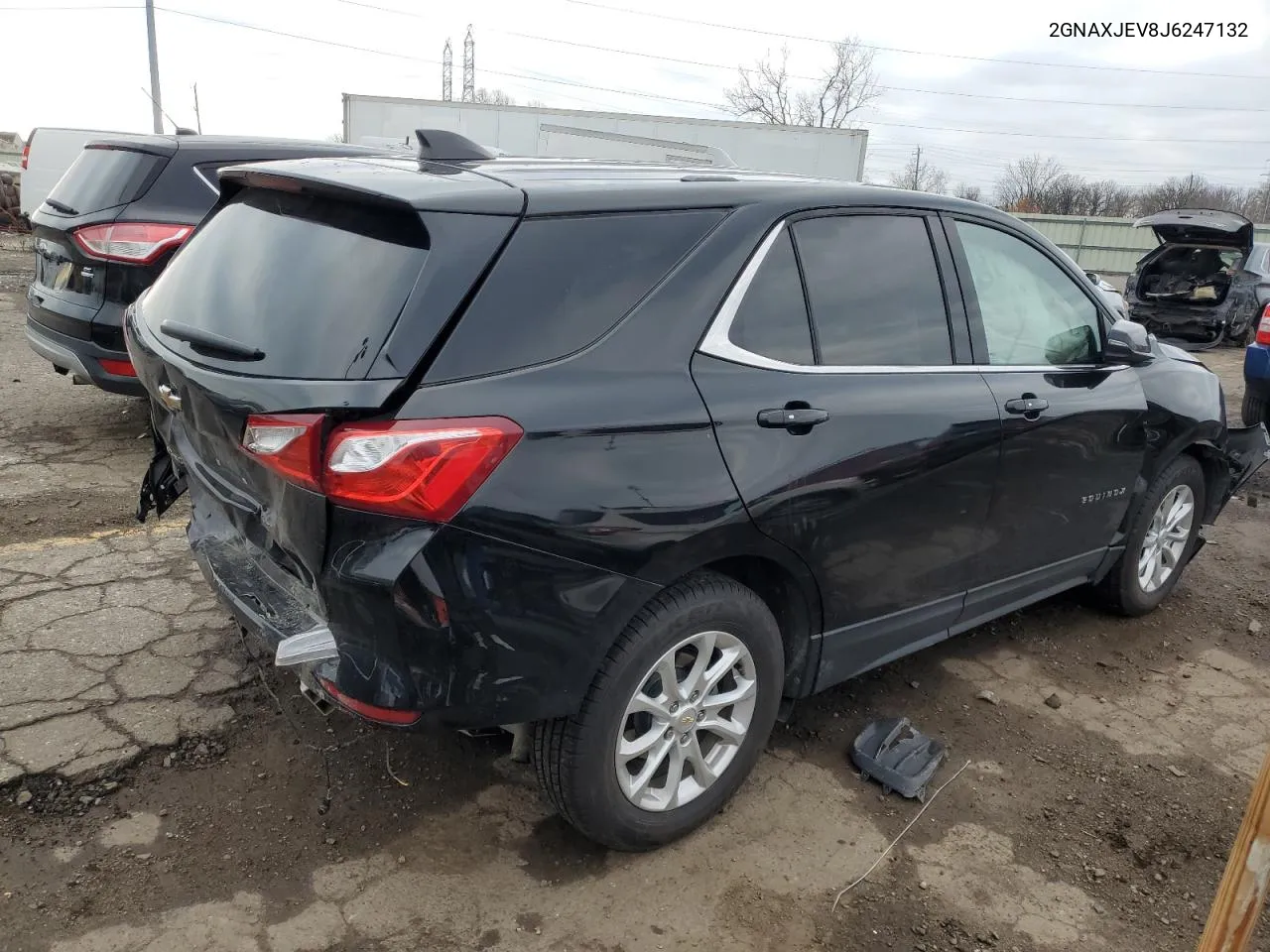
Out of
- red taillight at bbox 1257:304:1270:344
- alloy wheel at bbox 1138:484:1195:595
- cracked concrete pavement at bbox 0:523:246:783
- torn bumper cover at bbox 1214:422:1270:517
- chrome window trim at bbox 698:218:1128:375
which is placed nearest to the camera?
chrome window trim at bbox 698:218:1128:375

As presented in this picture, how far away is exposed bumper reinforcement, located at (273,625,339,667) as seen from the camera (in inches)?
85.0

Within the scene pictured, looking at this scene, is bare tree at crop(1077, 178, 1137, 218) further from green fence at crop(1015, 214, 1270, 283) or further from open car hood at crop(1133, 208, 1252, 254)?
open car hood at crop(1133, 208, 1252, 254)

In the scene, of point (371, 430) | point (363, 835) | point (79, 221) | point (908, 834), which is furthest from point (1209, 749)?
point (79, 221)

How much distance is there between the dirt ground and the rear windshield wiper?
99cm

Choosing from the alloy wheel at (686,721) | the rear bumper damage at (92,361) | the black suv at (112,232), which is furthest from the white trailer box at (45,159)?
the alloy wheel at (686,721)

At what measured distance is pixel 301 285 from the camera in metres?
2.30

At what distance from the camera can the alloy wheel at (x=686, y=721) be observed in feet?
8.06

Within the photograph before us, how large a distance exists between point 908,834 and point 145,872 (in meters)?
2.07

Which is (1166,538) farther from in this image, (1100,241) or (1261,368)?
(1100,241)

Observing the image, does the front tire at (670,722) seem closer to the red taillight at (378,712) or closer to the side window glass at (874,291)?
the red taillight at (378,712)

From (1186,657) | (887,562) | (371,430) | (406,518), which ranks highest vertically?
(371,430)

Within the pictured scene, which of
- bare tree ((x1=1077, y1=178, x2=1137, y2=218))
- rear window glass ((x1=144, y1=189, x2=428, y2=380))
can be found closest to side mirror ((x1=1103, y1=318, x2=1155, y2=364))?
rear window glass ((x1=144, y1=189, x2=428, y2=380))

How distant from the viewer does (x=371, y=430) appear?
2.02 meters

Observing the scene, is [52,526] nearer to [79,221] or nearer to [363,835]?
[79,221]
